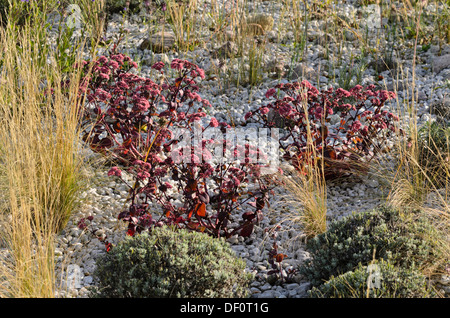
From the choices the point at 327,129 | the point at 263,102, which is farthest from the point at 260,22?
the point at 327,129

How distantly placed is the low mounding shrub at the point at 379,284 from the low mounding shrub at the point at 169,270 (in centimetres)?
44

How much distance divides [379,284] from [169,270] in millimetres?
927

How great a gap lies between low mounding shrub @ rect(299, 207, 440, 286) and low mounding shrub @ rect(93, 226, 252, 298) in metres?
0.40

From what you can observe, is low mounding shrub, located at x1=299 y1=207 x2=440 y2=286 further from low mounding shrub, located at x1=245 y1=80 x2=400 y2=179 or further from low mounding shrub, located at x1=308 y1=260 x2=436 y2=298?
low mounding shrub, located at x1=245 y1=80 x2=400 y2=179

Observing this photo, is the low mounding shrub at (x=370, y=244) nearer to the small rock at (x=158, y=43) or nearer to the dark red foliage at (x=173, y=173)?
the dark red foliage at (x=173, y=173)

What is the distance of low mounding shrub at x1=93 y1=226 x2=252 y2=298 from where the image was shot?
2.26 metres

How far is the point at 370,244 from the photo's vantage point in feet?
7.99

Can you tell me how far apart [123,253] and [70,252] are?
2.19ft

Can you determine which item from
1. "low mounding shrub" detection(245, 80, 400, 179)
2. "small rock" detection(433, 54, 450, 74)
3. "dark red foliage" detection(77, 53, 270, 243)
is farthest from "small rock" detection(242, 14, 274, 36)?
"dark red foliage" detection(77, 53, 270, 243)

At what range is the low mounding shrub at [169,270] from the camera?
226 centimetres

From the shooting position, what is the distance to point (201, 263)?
234 centimetres

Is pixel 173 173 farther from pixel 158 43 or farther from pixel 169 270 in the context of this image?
pixel 158 43
